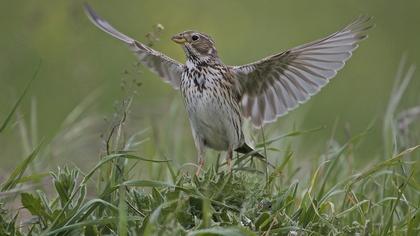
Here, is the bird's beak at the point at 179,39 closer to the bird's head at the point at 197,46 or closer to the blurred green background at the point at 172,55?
the bird's head at the point at 197,46

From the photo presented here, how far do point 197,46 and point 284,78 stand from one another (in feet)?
1.66

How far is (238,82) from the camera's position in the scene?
6402 millimetres

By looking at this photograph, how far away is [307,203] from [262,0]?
29.8 ft

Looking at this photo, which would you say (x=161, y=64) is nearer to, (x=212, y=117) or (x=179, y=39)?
(x=179, y=39)

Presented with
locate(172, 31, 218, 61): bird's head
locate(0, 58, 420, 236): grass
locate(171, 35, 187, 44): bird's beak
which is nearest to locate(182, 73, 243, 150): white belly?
locate(172, 31, 218, 61): bird's head

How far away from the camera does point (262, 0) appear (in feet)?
45.2

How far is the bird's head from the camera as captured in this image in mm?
6445

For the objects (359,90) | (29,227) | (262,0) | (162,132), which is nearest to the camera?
(29,227)

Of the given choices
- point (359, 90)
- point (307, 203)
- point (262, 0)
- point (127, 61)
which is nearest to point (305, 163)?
point (307, 203)

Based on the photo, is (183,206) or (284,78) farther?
(284,78)

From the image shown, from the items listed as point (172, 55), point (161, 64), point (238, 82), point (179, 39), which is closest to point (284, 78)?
point (238, 82)

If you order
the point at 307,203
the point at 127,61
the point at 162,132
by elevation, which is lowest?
the point at 307,203

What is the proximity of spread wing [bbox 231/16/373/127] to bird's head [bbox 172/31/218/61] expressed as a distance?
178 millimetres

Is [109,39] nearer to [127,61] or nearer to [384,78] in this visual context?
[127,61]
